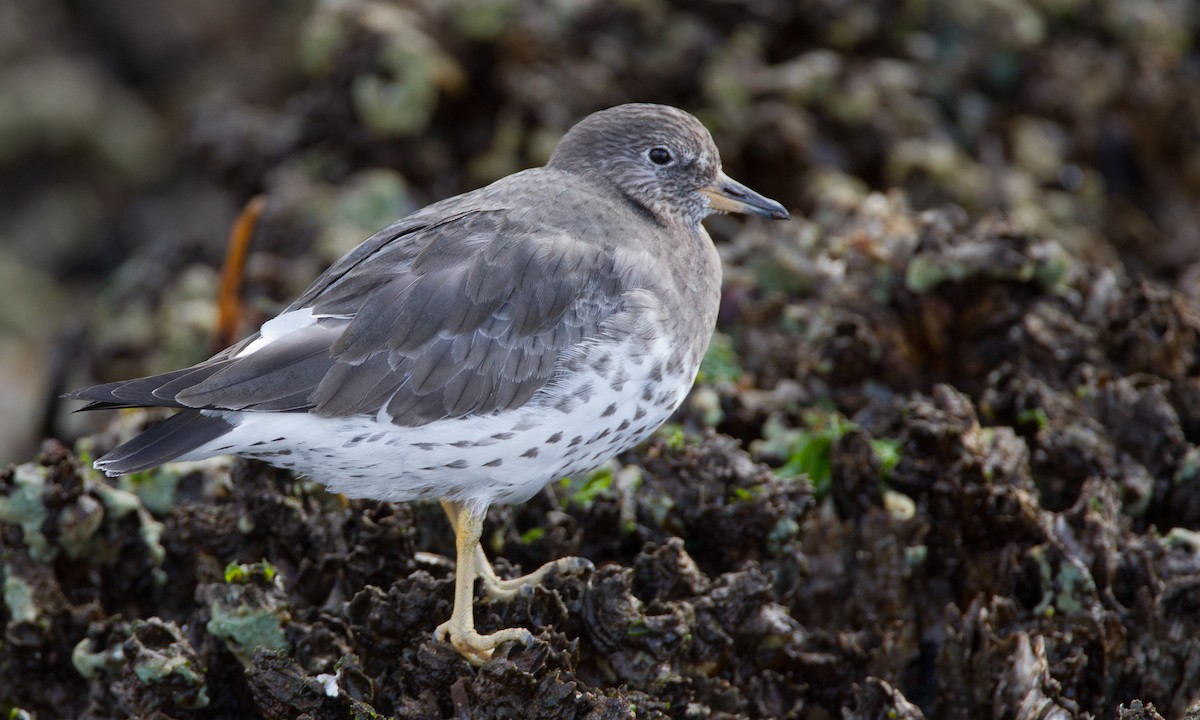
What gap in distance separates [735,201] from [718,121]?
6.52ft

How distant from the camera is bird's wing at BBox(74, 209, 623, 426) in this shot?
3424 mm

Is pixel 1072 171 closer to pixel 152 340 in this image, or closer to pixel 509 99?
pixel 509 99

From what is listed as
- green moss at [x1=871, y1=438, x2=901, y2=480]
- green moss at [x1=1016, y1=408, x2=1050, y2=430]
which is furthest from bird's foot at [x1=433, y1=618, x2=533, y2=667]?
green moss at [x1=1016, y1=408, x2=1050, y2=430]

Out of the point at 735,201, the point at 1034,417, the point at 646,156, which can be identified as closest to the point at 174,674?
the point at 646,156

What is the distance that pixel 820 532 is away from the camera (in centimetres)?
389

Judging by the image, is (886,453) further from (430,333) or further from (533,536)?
(430,333)

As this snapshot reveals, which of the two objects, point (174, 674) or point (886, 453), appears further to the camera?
point (886, 453)

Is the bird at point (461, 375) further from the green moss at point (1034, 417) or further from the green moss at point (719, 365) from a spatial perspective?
the green moss at point (1034, 417)

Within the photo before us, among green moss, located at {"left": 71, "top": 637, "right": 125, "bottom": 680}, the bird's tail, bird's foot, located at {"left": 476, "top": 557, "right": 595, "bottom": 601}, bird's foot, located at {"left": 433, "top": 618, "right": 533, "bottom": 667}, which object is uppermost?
the bird's tail

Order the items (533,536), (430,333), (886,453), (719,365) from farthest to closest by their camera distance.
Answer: (719,365) → (886,453) → (533,536) → (430,333)

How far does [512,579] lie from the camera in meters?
3.77

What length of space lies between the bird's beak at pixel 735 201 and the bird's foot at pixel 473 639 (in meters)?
1.57

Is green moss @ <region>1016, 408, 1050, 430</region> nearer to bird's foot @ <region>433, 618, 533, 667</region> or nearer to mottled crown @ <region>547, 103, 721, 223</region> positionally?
mottled crown @ <region>547, 103, 721, 223</region>

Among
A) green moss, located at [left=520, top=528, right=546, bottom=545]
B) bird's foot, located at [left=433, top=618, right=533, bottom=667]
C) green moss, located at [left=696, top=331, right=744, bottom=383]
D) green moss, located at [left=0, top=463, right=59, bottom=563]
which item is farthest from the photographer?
green moss, located at [left=696, top=331, right=744, bottom=383]
